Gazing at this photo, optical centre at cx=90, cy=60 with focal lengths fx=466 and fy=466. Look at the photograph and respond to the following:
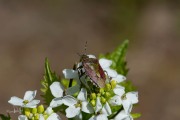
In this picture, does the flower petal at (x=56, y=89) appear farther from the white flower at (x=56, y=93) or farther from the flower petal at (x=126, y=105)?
the flower petal at (x=126, y=105)

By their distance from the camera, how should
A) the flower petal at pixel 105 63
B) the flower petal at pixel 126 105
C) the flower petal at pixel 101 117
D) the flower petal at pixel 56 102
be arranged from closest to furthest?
the flower petal at pixel 101 117
the flower petal at pixel 56 102
the flower petal at pixel 126 105
the flower petal at pixel 105 63

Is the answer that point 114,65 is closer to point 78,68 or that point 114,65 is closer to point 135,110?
point 78,68

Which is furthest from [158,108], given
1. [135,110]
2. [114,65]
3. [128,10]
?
[114,65]

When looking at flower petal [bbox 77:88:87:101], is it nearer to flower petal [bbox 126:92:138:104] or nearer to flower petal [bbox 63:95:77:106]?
flower petal [bbox 63:95:77:106]

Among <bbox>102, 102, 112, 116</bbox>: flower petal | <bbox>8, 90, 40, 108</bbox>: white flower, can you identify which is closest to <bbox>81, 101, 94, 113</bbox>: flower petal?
<bbox>102, 102, 112, 116</bbox>: flower petal

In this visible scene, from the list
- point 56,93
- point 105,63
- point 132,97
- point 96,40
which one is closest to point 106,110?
point 132,97

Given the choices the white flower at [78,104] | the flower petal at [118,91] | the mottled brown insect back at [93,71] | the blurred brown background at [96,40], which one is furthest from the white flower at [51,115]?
the blurred brown background at [96,40]

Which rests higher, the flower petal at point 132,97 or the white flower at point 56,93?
the white flower at point 56,93
